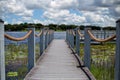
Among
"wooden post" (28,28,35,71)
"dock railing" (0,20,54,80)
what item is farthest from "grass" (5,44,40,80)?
"wooden post" (28,28,35,71)

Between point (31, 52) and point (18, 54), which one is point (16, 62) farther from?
point (31, 52)

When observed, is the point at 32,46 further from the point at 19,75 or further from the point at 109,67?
the point at 109,67

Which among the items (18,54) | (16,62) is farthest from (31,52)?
(18,54)

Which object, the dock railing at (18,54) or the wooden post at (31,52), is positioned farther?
the wooden post at (31,52)

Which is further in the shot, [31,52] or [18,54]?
[18,54]

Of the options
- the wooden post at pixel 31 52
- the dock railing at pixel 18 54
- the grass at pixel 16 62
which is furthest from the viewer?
the grass at pixel 16 62

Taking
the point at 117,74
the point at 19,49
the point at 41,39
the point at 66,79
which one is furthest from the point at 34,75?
the point at 19,49

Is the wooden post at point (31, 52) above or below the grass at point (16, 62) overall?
above

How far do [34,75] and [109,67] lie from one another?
8.22ft

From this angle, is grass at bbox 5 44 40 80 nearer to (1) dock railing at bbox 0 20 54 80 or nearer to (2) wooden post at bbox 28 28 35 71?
(1) dock railing at bbox 0 20 54 80

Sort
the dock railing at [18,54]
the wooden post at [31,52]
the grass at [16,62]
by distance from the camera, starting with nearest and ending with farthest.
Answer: the dock railing at [18,54] < the wooden post at [31,52] < the grass at [16,62]

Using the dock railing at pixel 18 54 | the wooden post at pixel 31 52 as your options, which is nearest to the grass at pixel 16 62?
the dock railing at pixel 18 54

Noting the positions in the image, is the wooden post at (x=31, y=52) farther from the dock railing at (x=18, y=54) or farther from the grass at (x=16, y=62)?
the grass at (x=16, y=62)

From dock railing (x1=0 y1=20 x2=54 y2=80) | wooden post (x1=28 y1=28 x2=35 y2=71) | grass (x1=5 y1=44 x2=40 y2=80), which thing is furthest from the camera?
grass (x1=5 y1=44 x2=40 y2=80)
